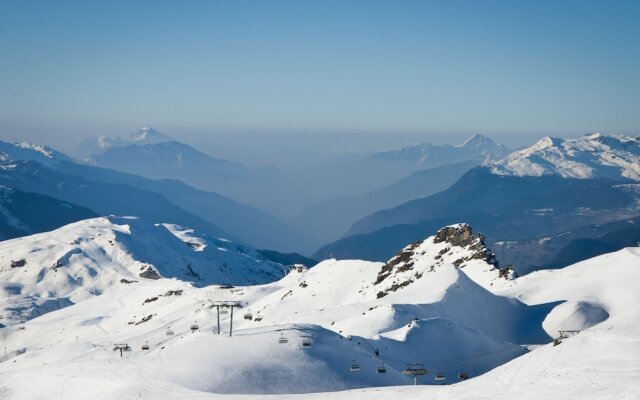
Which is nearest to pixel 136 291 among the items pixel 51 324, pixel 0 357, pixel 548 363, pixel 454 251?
pixel 51 324

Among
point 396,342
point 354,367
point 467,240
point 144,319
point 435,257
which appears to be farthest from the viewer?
point 144,319

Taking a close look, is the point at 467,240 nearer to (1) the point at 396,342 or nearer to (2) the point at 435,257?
(2) the point at 435,257

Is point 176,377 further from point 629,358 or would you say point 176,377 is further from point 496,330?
point 496,330

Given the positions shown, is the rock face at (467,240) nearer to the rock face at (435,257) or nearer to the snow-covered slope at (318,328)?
the rock face at (435,257)

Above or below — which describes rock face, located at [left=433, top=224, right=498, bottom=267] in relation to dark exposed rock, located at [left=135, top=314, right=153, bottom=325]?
above

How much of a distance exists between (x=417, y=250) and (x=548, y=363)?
3615 inches

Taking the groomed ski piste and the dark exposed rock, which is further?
the dark exposed rock

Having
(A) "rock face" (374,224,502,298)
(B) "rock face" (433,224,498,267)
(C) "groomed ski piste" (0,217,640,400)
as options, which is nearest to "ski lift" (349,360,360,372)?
(C) "groomed ski piste" (0,217,640,400)

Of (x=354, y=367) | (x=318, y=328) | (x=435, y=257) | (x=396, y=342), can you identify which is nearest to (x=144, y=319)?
(x=435, y=257)

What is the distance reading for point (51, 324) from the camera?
167000mm

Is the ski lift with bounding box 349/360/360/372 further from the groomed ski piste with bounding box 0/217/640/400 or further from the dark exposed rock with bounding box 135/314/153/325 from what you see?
the dark exposed rock with bounding box 135/314/153/325

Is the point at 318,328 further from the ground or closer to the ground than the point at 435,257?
further from the ground

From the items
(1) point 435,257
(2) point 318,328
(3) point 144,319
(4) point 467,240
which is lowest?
(3) point 144,319

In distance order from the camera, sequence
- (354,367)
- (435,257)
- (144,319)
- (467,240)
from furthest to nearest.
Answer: (144,319), (435,257), (467,240), (354,367)
